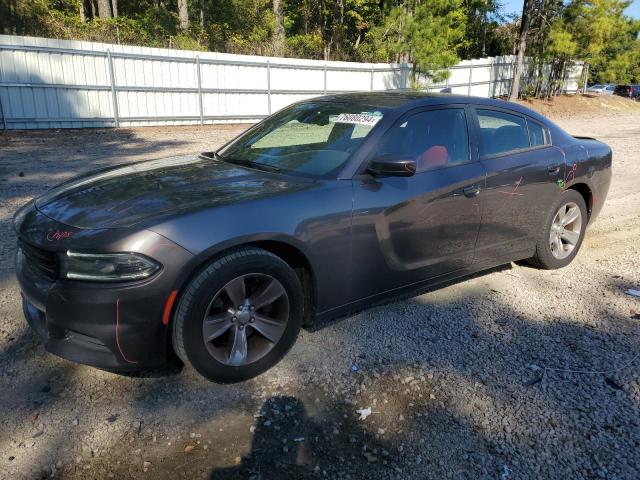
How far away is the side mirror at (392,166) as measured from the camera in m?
3.30

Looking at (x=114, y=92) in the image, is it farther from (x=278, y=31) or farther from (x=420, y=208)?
(x=420, y=208)

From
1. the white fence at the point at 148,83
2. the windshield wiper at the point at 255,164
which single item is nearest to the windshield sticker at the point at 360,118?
the windshield wiper at the point at 255,164

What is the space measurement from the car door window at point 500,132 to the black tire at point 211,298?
2003 mm

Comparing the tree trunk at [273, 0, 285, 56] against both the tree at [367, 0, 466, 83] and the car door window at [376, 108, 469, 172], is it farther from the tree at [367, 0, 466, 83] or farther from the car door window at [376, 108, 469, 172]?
the car door window at [376, 108, 469, 172]

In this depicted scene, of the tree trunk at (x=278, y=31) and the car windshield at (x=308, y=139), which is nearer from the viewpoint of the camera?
the car windshield at (x=308, y=139)

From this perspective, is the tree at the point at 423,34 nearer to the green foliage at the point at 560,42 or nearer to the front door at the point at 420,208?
the green foliage at the point at 560,42

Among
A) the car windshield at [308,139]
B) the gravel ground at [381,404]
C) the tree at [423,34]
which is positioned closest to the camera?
the gravel ground at [381,404]

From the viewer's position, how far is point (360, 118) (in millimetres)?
3771

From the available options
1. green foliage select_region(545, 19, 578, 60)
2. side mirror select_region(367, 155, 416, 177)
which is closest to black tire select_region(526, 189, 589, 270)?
side mirror select_region(367, 155, 416, 177)

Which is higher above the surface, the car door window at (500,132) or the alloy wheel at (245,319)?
the car door window at (500,132)

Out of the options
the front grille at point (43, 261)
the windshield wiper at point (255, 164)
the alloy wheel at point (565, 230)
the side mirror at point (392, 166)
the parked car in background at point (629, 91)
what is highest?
the side mirror at point (392, 166)

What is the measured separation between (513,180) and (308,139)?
1.67 metres

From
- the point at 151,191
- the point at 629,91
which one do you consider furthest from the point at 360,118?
the point at 629,91

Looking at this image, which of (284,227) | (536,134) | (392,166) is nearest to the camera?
(284,227)
